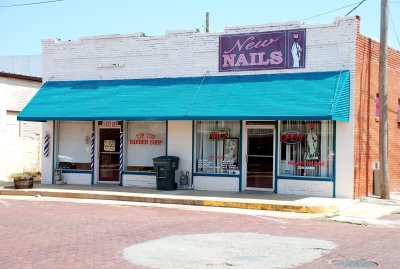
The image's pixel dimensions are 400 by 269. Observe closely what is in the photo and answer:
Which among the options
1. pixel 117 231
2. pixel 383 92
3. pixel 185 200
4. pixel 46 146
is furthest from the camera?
pixel 46 146

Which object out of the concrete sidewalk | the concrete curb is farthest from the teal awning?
the concrete curb

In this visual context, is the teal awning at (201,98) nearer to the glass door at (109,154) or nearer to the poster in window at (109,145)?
the glass door at (109,154)

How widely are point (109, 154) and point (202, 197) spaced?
5.60 meters

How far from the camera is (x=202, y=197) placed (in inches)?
710

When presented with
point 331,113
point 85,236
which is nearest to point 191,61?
point 331,113

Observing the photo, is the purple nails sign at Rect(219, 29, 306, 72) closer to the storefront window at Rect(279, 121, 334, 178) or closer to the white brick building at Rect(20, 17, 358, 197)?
the white brick building at Rect(20, 17, 358, 197)

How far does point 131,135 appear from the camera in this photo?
71.4 feet

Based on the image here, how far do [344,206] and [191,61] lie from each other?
7779mm

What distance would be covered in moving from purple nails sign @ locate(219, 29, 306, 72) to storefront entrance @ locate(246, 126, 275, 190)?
2.23 metres

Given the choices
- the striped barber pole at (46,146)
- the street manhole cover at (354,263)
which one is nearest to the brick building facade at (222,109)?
the striped barber pole at (46,146)

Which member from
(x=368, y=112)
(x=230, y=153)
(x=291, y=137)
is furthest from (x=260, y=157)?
(x=368, y=112)

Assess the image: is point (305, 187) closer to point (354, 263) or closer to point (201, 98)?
point (201, 98)

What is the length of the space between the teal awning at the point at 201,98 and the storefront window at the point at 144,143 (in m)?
1.36

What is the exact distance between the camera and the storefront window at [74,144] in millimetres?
22516
